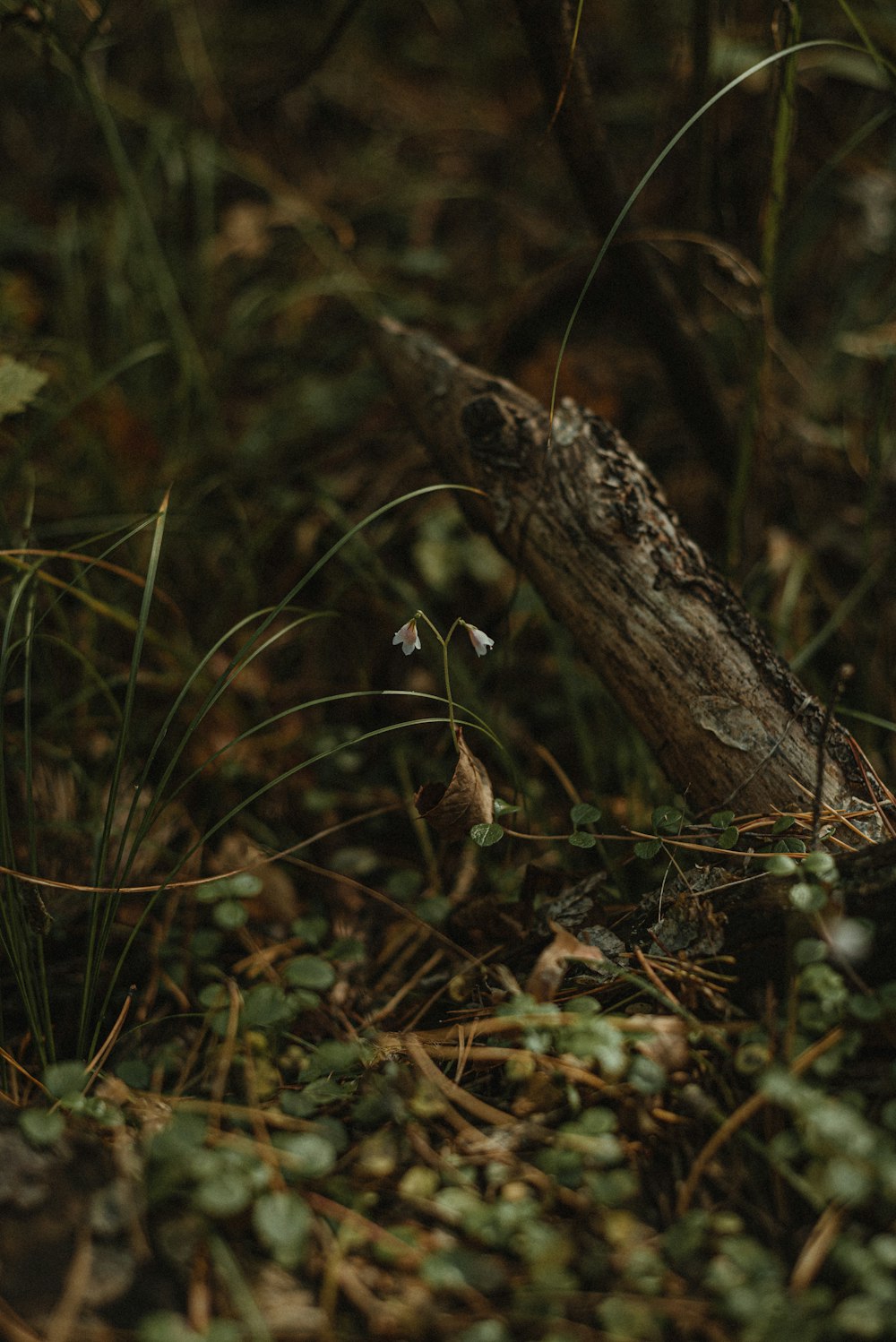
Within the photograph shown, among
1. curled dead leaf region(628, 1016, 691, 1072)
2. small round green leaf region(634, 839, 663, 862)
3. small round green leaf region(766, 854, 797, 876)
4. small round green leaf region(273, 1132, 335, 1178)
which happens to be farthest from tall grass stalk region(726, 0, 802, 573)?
small round green leaf region(273, 1132, 335, 1178)

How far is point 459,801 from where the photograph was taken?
1.28m

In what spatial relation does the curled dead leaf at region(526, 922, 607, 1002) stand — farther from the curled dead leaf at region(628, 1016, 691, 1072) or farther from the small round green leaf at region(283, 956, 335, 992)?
the small round green leaf at region(283, 956, 335, 992)

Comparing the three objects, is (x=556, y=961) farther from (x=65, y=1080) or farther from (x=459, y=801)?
(x=65, y=1080)

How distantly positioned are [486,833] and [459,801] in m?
0.07

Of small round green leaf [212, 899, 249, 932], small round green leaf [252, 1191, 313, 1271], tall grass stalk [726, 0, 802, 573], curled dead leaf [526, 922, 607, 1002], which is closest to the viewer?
small round green leaf [252, 1191, 313, 1271]

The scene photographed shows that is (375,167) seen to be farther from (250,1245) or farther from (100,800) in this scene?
(250,1245)

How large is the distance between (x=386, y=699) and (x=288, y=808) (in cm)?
33

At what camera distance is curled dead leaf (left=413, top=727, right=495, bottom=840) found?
127 centimetres

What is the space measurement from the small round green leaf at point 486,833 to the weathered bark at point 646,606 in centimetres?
30

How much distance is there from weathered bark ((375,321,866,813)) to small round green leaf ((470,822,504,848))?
0.97 ft

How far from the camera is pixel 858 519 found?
222 cm

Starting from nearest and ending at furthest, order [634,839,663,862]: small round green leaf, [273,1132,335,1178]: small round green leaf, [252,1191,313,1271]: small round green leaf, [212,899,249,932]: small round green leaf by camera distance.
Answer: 1. [252,1191,313,1271]: small round green leaf
2. [273,1132,335,1178]: small round green leaf
3. [634,839,663,862]: small round green leaf
4. [212,899,249,932]: small round green leaf

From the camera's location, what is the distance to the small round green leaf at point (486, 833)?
50.9 inches

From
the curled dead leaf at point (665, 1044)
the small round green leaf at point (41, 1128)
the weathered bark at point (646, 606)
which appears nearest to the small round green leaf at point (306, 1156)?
the small round green leaf at point (41, 1128)
